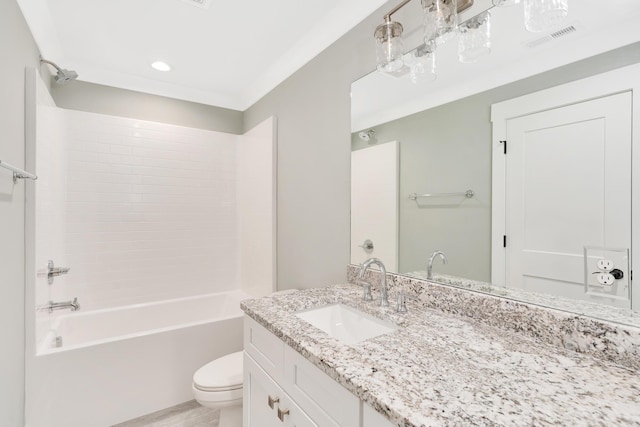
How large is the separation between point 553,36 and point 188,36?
2037 millimetres

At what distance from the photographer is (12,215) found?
147 centimetres

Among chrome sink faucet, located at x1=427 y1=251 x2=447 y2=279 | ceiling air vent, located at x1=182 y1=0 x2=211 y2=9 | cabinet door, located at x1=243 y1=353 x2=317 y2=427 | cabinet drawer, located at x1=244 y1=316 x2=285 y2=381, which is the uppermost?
ceiling air vent, located at x1=182 y1=0 x2=211 y2=9

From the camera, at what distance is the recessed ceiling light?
91.4 inches

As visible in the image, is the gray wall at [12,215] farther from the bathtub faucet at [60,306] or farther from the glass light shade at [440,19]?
the glass light shade at [440,19]

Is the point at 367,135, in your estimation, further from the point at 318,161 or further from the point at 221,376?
the point at 221,376

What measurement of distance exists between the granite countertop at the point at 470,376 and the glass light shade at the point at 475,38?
1008 mm

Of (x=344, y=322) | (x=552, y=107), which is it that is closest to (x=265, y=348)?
(x=344, y=322)

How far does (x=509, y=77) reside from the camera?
1.03m

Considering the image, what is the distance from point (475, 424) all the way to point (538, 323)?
0.54 metres

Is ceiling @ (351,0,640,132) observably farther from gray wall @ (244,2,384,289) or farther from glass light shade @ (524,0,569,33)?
gray wall @ (244,2,384,289)

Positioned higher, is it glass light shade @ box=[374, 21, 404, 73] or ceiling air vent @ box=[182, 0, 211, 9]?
ceiling air vent @ box=[182, 0, 211, 9]

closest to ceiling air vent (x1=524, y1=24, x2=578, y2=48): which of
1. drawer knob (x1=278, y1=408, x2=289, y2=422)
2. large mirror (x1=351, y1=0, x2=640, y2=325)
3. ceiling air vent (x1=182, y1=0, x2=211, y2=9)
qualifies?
large mirror (x1=351, y1=0, x2=640, y2=325)

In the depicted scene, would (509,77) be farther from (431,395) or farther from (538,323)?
(431,395)

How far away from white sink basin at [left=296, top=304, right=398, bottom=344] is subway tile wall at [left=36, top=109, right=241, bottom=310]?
1930 mm
